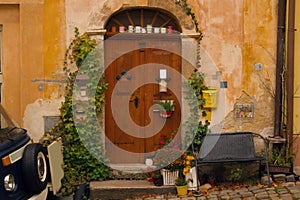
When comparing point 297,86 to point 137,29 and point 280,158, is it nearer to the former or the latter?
point 280,158

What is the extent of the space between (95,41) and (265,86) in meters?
2.72

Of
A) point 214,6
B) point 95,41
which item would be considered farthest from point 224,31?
point 95,41

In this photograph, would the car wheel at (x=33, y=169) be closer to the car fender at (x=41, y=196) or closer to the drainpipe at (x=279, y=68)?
the car fender at (x=41, y=196)

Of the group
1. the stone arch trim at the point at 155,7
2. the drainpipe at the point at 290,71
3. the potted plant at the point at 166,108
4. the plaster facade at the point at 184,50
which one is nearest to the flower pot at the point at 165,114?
the potted plant at the point at 166,108

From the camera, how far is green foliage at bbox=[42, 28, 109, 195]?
676cm

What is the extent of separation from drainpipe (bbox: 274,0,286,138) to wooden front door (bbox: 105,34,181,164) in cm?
151

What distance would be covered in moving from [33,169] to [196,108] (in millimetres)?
3378

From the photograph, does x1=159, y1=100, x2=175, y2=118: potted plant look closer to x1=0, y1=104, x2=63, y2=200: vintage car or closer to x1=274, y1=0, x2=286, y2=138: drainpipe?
x1=274, y1=0, x2=286, y2=138: drainpipe

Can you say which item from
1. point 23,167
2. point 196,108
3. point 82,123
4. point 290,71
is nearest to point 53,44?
point 82,123

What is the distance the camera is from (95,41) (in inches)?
267

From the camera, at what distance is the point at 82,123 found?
681 centimetres

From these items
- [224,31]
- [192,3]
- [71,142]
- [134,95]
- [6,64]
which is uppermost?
[192,3]

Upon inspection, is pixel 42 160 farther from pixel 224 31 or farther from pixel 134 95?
pixel 224 31

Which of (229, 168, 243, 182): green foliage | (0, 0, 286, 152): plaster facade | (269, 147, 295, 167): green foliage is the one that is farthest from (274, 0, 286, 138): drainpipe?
(229, 168, 243, 182): green foliage
